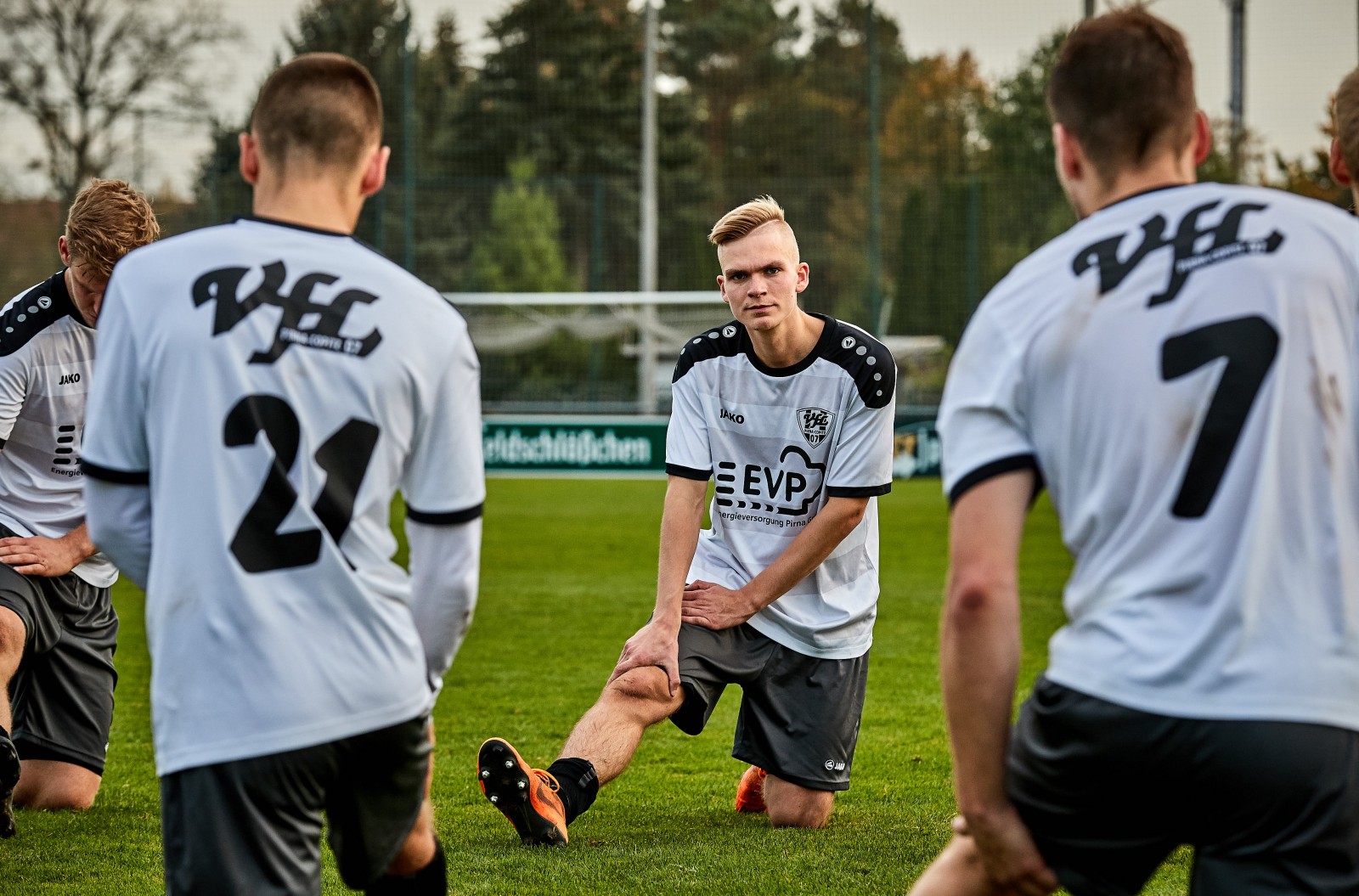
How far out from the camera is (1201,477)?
2107mm

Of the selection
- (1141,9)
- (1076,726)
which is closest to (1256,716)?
(1076,726)

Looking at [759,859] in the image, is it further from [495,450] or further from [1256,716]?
[495,450]

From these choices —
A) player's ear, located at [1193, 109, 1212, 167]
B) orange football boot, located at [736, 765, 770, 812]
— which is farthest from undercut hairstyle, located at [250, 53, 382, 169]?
orange football boot, located at [736, 765, 770, 812]

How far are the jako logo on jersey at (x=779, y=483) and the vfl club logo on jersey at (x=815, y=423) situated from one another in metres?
0.06

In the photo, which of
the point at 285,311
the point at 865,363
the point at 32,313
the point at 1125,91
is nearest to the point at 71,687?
the point at 32,313

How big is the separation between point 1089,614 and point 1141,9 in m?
1.01

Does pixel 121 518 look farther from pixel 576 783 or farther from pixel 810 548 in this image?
pixel 810 548

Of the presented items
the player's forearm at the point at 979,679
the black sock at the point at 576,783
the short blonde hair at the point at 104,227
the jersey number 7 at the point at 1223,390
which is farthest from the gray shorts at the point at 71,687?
the jersey number 7 at the point at 1223,390

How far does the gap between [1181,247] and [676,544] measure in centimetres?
285

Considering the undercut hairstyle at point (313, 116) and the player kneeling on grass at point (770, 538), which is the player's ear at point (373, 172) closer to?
the undercut hairstyle at point (313, 116)

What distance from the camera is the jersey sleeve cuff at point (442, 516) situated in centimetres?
260

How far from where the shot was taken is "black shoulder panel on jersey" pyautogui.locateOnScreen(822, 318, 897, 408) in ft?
16.3

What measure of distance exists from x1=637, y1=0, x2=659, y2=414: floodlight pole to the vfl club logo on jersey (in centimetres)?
1784

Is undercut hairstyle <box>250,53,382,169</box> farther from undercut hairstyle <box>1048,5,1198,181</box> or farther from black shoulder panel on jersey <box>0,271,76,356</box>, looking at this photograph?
black shoulder panel on jersey <box>0,271,76,356</box>
